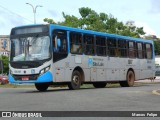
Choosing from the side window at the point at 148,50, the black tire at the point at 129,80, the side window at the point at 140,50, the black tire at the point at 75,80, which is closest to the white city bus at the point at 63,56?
the black tire at the point at 75,80

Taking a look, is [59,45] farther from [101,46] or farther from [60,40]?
[101,46]

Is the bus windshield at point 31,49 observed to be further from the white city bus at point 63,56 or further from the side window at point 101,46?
the side window at point 101,46

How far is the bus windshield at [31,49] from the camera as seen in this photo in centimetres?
2209

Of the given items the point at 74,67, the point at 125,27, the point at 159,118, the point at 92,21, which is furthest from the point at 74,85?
the point at 125,27

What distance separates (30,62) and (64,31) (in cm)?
249

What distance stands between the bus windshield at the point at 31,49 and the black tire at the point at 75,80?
2.54 m

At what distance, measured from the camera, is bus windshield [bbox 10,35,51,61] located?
72.5 feet

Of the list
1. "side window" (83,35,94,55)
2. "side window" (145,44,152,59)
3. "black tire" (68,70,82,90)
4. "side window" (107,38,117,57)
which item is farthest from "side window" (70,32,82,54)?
"side window" (145,44,152,59)

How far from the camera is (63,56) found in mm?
23078

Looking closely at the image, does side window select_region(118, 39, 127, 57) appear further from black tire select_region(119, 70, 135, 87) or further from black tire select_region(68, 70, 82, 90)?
black tire select_region(68, 70, 82, 90)

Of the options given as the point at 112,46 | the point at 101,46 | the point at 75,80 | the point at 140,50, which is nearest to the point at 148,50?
the point at 140,50

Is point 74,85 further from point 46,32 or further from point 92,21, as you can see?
point 92,21

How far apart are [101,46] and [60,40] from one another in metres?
4.77

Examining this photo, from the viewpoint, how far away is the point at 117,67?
2912 centimetres
